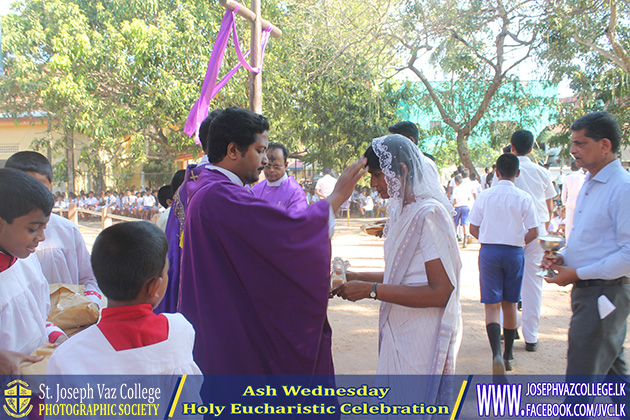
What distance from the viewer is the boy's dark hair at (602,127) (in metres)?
2.75

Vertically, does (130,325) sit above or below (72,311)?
above

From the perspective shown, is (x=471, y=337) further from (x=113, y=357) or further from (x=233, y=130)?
(x=113, y=357)

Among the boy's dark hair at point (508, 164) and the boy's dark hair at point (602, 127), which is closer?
the boy's dark hair at point (602, 127)

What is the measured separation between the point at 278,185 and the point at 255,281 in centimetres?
234

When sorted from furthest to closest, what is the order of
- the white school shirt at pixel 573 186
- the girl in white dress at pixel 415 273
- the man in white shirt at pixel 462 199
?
1. the man in white shirt at pixel 462 199
2. the white school shirt at pixel 573 186
3. the girl in white dress at pixel 415 273

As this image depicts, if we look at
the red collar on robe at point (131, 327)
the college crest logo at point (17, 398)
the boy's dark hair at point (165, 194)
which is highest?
the boy's dark hair at point (165, 194)

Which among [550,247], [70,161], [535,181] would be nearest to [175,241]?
[550,247]

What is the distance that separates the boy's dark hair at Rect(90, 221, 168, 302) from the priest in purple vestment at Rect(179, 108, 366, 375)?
58 centimetres

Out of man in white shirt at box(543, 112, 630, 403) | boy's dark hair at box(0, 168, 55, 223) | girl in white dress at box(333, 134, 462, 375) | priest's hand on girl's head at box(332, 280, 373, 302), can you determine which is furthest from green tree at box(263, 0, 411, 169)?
boy's dark hair at box(0, 168, 55, 223)

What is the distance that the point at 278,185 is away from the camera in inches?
176

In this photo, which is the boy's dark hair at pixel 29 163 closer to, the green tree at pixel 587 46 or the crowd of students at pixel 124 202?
the green tree at pixel 587 46

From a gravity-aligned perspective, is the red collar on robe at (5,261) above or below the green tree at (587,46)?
below

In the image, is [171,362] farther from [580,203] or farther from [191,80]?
[191,80]

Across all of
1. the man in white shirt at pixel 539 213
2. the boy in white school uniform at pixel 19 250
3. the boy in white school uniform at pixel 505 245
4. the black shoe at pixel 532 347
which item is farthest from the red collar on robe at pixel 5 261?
the black shoe at pixel 532 347
